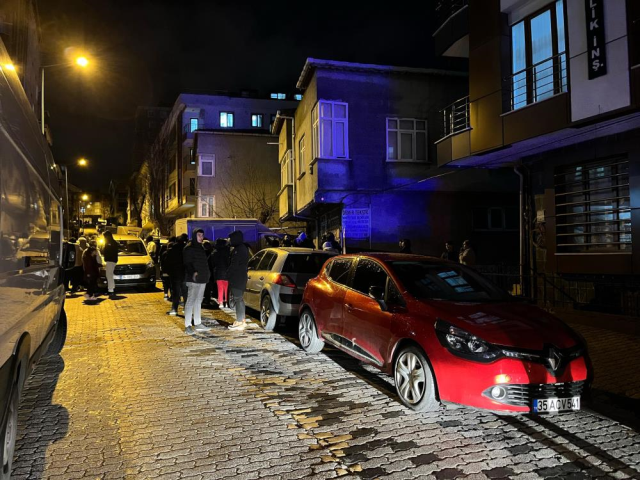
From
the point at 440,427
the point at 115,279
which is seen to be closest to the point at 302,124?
the point at 115,279

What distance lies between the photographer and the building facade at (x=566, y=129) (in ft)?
28.8

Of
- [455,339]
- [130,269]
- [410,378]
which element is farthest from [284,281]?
[130,269]

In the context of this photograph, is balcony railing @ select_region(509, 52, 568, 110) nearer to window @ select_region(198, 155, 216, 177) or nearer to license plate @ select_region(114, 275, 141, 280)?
license plate @ select_region(114, 275, 141, 280)

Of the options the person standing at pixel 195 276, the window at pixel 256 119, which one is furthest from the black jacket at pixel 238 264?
the window at pixel 256 119

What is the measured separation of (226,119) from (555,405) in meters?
42.7

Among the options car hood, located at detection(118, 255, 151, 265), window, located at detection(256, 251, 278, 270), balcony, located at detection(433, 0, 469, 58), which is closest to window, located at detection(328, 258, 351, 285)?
window, located at detection(256, 251, 278, 270)

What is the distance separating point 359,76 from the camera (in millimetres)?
17641

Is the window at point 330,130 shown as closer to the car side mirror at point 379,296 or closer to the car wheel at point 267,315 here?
the car wheel at point 267,315

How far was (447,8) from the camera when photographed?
13.5 metres

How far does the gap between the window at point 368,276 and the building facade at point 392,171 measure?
10.8 m

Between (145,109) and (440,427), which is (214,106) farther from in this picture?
(440,427)

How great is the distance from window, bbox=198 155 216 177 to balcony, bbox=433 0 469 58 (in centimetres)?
2438

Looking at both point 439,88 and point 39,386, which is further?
point 439,88

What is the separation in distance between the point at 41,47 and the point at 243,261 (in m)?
31.1
